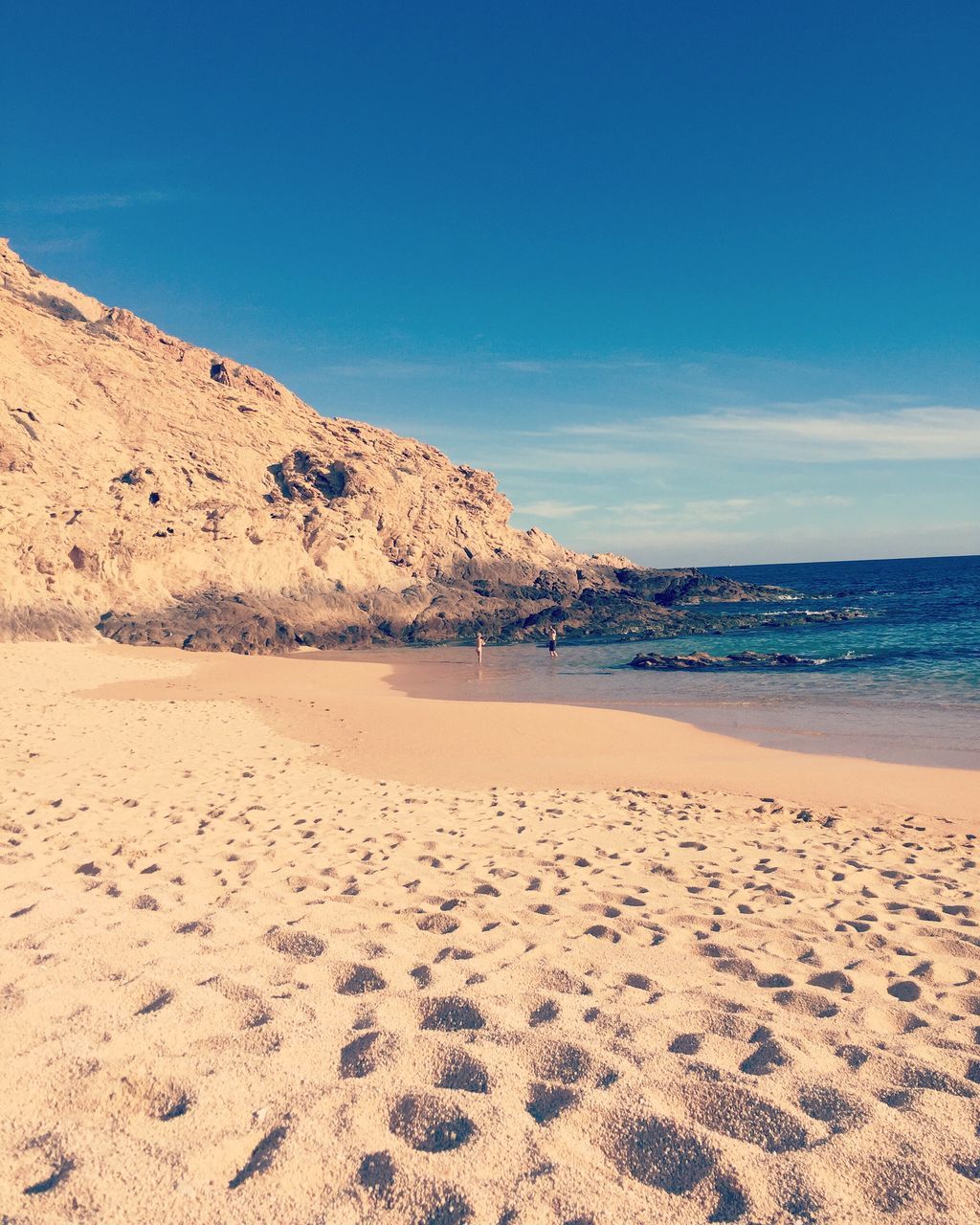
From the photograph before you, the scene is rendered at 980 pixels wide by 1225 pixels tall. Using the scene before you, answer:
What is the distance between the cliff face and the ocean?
24.2 feet

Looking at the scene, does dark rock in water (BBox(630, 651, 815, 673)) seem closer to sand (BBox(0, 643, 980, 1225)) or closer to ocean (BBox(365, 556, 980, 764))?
ocean (BBox(365, 556, 980, 764))

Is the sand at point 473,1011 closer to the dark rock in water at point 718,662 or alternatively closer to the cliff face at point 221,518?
the dark rock in water at point 718,662

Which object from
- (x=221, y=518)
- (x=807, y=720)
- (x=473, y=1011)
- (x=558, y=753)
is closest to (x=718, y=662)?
(x=807, y=720)

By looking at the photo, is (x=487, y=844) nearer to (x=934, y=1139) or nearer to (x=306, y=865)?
(x=306, y=865)

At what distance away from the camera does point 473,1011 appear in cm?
303

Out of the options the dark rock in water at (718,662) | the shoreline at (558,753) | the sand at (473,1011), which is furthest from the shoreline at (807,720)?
the sand at (473,1011)

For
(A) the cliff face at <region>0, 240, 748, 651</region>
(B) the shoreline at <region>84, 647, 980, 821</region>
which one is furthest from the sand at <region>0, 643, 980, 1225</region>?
(A) the cliff face at <region>0, 240, 748, 651</region>

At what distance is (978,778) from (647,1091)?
33.9 ft

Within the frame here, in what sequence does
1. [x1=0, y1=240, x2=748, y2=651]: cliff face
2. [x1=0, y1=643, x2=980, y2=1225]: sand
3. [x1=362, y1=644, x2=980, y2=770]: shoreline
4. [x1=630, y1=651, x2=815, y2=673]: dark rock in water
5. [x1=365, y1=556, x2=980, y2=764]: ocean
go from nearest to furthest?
[x1=0, y1=643, x2=980, y2=1225]: sand → [x1=362, y1=644, x2=980, y2=770]: shoreline → [x1=365, y1=556, x2=980, y2=764]: ocean → [x1=630, y1=651, x2=815, y2=673]: dark rock in water → [x1=0, y1=240, x2=748, y2=651]: cliff face

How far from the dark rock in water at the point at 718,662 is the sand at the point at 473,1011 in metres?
18.2

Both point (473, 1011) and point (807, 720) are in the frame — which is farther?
point (807, 720)

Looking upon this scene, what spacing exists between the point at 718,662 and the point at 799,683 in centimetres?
469

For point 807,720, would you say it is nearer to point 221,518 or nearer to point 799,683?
point 799,683

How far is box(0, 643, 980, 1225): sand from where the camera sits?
6.59 ft
